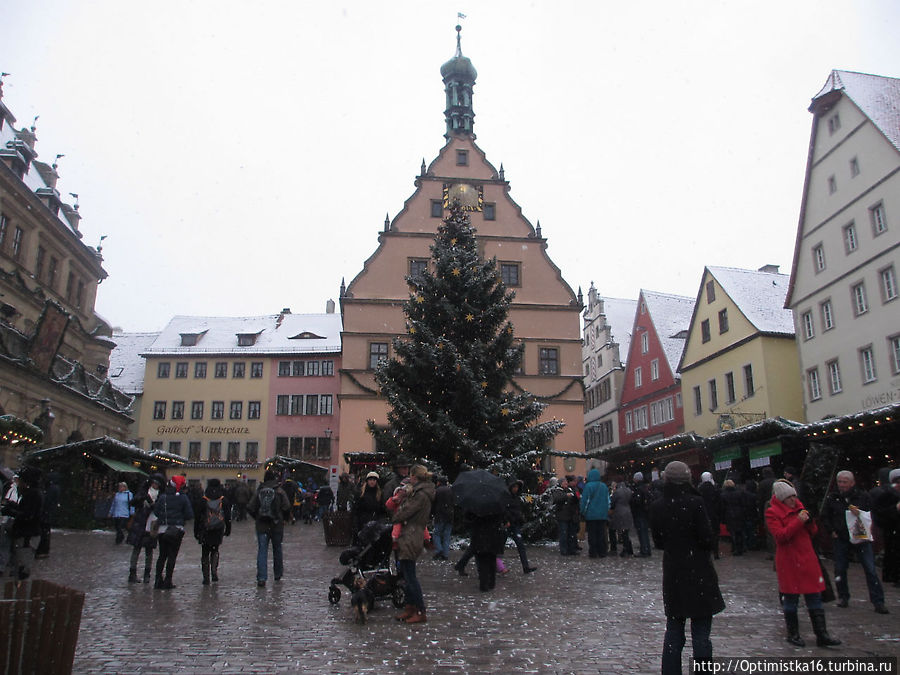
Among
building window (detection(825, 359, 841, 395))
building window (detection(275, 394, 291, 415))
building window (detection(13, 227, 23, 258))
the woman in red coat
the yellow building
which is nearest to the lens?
the woman in red coat

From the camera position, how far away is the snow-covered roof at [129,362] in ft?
175

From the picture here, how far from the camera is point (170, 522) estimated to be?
11.5 meters

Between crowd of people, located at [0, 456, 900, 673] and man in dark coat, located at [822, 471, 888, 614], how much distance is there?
16 mm

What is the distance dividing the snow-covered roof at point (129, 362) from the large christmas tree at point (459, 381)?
37775 millimetres

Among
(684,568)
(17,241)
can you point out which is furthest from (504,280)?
(684,568)

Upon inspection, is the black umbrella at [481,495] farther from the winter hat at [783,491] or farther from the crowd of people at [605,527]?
the winter hat at [783,491]

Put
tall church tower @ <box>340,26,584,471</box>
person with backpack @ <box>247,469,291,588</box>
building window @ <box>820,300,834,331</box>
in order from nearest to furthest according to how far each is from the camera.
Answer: person with backpack @ <box>247,469,291,588</box>, building window @ <box>820,300,834,331</box>, tall church tower @ <box>340,26,584,471</box>

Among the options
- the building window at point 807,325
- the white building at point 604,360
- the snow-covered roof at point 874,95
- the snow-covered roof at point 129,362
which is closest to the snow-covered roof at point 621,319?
the white building at point 604,360

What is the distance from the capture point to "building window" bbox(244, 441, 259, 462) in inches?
1950

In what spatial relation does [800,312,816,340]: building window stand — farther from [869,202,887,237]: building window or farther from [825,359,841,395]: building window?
[869,202,887,237]: building window

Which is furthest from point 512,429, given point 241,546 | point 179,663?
point 179,663

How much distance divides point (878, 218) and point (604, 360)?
28014mm

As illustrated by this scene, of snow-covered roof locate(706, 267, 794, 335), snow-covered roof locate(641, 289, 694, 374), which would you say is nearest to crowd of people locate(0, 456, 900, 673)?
snow-covered roof locate(706, 267, 794, 335)

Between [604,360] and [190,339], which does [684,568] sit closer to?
[604,360]
